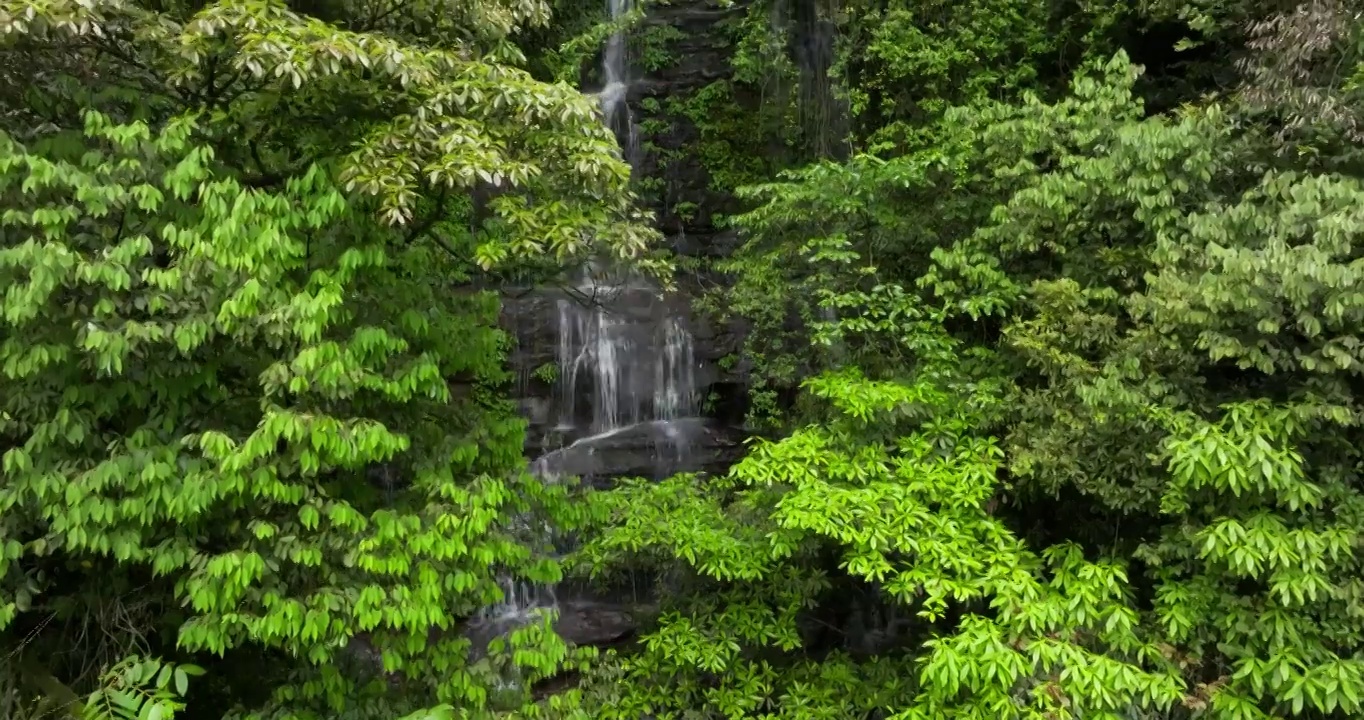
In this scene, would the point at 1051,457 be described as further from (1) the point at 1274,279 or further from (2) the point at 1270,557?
(1) the point at 1274,279

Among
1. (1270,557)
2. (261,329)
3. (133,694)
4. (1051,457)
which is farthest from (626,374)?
(1270,557)

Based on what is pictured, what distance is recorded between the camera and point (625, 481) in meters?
7.21

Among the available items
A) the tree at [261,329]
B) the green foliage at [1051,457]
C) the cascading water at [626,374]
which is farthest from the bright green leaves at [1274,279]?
the cascading water at [626,374]

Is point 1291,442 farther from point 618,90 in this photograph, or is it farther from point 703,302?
point 618,90

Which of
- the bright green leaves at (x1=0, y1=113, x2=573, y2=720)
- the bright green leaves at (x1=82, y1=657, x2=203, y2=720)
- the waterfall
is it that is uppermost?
the waterfall

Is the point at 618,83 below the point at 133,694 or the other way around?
the other way around

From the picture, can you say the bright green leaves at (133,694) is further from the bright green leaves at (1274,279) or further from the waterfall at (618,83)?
the waterfall at (618,83)

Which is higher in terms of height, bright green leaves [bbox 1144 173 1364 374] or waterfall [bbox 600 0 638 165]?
waterfall [bbox 600 0 638 165]

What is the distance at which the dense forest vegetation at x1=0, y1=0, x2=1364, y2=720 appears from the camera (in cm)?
371

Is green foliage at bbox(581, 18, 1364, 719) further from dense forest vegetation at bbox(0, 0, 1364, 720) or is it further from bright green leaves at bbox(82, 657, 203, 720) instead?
bright green leaves at bbox(82, 657, 203, 720)

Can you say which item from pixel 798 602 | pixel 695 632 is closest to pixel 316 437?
pixel 695 632

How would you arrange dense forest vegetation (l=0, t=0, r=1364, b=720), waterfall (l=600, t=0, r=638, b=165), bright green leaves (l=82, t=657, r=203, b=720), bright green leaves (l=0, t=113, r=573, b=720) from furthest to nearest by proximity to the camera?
waterfall (l=600, t=0, r=638, b=165), dense forest vegetation (l=0, t=0, r=1364, b=720), bright green leaves (l=0, t=113, r=573, b=720), bright green leaves (l=82, t=657, r=203, b=720)

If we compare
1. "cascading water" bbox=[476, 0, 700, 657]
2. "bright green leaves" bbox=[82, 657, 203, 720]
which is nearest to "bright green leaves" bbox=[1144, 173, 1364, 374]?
"bright green leaves" bbox=[82, 657, 203, 720]

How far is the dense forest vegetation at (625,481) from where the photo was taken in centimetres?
371
